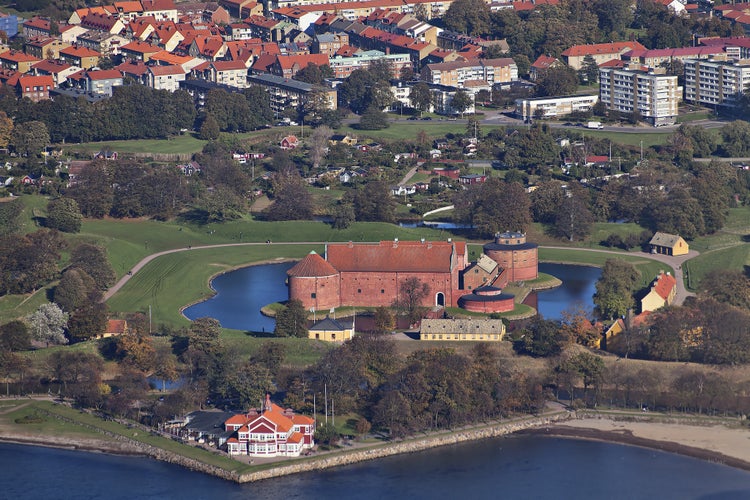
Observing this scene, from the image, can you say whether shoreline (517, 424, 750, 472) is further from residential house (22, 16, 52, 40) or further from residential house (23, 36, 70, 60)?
residential house (22, 16, 52, 40)

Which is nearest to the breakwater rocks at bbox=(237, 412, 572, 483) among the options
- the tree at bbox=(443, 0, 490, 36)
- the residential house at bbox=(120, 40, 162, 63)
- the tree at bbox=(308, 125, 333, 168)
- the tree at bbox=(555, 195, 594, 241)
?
the tree at bbox=(555, 195, 594, 241)

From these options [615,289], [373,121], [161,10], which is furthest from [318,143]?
[161,10]

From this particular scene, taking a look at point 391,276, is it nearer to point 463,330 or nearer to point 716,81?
point 463,330

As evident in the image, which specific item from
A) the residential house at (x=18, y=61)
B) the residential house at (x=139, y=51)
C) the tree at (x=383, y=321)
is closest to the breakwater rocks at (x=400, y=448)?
the tree at (x=383, y=321)

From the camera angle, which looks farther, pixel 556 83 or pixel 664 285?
pixel 556 83

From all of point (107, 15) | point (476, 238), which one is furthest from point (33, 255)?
point (107, 15)
